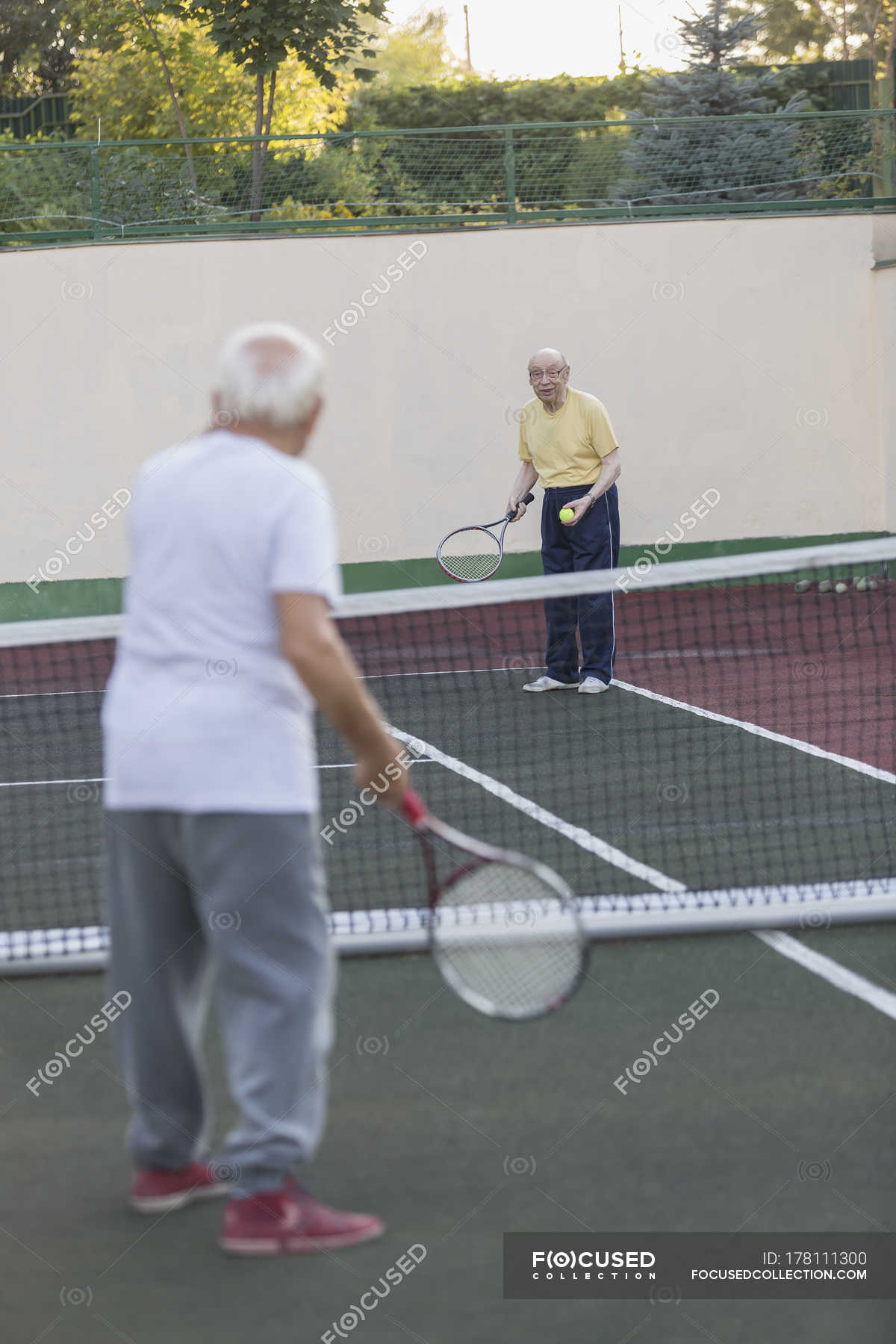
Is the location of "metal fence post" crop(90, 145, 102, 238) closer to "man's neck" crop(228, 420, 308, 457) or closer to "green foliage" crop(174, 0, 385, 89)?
"green foliage" crop(174, 0, 385, 89)

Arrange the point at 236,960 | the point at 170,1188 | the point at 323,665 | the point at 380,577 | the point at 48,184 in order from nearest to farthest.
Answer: the point at 323,665 < the point at 236,960 < the point at 170,1188 < the point at 48,184 < the point at 380,577

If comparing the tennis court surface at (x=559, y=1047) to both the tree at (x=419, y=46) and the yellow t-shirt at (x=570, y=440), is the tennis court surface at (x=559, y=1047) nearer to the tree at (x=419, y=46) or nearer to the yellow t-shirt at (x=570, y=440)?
the yellow t-shirt at (x=570, y=440)

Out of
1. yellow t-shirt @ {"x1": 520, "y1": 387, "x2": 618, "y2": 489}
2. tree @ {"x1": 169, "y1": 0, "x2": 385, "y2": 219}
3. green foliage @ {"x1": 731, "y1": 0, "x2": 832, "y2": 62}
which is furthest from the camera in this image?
green foliage @ {"x1": 731, "y1": 0, "x2": 832, "y2": 62}

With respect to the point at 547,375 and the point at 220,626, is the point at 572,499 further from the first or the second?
the point at 220,626

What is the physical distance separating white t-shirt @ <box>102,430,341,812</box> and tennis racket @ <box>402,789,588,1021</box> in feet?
2.00

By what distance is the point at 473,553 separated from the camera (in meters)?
14.6

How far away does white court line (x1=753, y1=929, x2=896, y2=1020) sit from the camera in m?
4.34

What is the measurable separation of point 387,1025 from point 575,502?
500cm

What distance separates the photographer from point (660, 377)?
15055mm

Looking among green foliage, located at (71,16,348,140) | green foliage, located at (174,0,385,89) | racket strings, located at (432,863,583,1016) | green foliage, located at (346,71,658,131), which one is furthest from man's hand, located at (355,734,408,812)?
green foliage, located at (346,71,658,131)

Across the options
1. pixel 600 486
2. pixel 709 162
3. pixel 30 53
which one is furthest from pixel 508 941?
pixel 30 53

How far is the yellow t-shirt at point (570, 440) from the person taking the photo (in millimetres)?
8859

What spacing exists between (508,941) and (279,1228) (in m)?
0.84

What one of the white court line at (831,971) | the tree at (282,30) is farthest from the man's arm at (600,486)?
the tree at (282,30)
